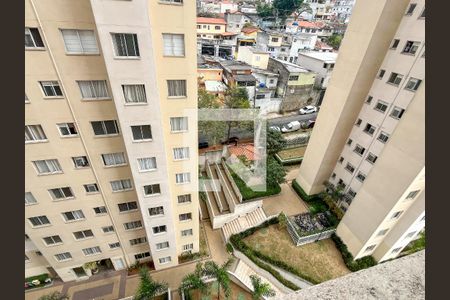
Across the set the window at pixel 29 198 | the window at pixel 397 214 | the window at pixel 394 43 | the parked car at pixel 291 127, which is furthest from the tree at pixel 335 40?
the window at pixel 29 198

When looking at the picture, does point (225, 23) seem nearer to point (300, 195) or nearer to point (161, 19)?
point (300, 195)

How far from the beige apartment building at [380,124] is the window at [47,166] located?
21.2m

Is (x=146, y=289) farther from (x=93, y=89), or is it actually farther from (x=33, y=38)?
(x=33, y=38)

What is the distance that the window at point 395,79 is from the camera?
16497 mm

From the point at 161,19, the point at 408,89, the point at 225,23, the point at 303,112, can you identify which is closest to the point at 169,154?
the point at 161,19

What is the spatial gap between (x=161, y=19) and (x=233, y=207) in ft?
55.8

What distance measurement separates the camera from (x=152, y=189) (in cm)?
1343

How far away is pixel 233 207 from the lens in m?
21.4

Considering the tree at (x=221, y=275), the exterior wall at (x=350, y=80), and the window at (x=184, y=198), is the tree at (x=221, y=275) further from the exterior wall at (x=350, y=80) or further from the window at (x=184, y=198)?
the exterior wall at (x=350, y=80)

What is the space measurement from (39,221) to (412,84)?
2681 centimetres

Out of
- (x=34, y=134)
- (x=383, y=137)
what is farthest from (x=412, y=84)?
(x=34, y=134)

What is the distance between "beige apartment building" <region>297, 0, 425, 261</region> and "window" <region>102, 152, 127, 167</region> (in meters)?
17.9

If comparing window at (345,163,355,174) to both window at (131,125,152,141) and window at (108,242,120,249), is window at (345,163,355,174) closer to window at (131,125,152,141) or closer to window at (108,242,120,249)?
window at (131,125,152,141)

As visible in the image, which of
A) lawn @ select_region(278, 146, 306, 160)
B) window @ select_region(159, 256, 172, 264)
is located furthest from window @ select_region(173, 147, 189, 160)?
lawn @ select_region(278, 146, 306, 160)
